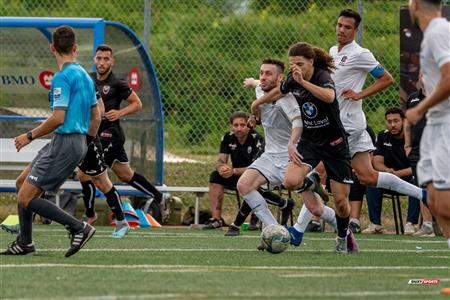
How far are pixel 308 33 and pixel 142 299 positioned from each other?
11665 millimetres

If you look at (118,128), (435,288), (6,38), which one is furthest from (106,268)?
(6,38)

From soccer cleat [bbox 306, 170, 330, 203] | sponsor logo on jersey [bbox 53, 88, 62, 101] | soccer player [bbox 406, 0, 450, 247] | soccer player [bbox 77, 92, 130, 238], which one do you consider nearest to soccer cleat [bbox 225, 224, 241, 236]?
soccer player [bbox 77, 92, 130, 238]

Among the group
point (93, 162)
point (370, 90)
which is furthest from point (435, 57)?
point (93, 162)

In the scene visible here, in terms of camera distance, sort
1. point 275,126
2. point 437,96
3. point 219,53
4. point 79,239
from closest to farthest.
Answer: point 437,96 < point 79,239 < point 275,126 < point 219,53

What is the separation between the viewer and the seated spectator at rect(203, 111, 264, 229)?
15.9m

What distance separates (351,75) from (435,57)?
4765 millimetres

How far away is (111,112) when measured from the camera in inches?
562

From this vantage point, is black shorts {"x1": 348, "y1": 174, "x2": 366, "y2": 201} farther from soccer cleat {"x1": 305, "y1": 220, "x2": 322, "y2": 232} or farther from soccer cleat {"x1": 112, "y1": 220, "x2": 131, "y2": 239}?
soccer cleat {"x1": 112, "y1": 220, "x2": 131, "y2": 239}

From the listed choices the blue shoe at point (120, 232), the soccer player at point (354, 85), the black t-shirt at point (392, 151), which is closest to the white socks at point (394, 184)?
the soccer player at point (354, 85)

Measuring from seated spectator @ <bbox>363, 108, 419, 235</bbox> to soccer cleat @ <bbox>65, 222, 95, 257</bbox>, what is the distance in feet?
21.5

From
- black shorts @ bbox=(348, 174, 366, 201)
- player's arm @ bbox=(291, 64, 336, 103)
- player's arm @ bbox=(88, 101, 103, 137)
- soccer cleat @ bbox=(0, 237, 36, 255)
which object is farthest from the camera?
black shorts @ bbox=(348, 174, 366, 201)

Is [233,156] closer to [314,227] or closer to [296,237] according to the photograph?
[314,227]

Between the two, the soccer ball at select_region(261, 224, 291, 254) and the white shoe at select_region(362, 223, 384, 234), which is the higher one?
the soccer ball at select_region(261, 224, 291, 254)

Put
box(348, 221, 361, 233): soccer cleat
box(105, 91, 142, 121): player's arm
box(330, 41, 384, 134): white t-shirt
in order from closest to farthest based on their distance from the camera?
box(330, 41, 384, 134): white t-shirt < box(105, 91, 142, 121): player's arm < box(348, 221, 361, 233): soccer cleat
